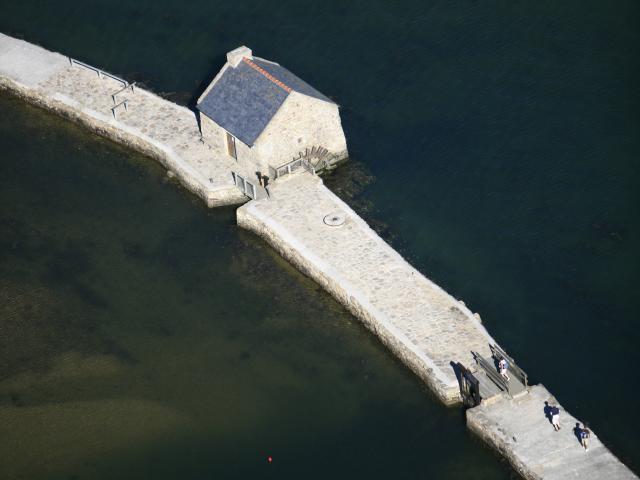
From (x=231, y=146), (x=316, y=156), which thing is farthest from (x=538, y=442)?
(x=231, y=146)

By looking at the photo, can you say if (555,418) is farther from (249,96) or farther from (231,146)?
(231,146)

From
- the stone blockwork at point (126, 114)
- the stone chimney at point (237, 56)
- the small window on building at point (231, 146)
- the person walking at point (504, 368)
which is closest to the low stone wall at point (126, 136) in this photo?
the stone blockwork at point (126, 114)

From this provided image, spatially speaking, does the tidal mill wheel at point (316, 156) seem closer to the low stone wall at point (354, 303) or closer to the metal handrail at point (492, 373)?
the low stone wall at point (354, 303)

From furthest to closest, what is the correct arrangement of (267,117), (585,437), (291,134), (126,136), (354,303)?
(126,136) → (291,134) → (267,117) → (354,303) → (585,437)

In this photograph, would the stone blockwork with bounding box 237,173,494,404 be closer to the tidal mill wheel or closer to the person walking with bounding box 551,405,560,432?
the tidal mill wheel

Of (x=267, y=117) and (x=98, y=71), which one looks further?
(x=98, y=71)
